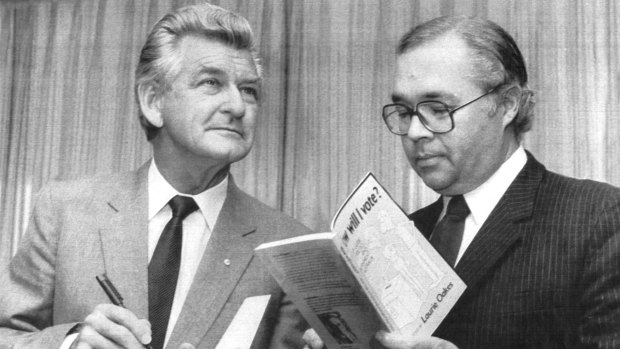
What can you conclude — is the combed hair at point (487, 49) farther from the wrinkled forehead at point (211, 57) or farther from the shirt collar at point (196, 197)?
the shirt collar at point (196, 197)

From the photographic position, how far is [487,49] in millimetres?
1628

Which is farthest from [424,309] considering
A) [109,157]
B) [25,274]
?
[109,157]

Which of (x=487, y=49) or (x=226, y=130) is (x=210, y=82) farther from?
(x=487, y=49)

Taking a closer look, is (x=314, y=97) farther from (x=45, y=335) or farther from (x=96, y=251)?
(x=45, y=335)

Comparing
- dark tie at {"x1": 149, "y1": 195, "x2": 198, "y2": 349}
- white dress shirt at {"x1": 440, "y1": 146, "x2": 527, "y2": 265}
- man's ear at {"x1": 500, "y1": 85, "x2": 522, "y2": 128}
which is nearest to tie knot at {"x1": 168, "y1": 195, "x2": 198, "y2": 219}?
dark tie at {"x1": 149, "y1": 195, "x2": 198, "y2": 349}

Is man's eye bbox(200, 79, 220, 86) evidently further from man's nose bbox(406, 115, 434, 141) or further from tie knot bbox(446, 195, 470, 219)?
tie knot bbox(446, 195, 470, 219)

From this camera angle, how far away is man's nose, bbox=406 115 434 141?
1.59 meters

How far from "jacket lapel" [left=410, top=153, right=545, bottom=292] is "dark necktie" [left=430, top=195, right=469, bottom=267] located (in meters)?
0.07

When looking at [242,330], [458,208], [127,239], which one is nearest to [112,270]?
[127,239]

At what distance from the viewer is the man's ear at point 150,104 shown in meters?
1.88

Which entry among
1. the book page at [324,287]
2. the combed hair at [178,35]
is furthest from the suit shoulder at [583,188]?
the combed hair at [178,35]

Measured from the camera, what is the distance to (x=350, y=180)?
2.13 meters

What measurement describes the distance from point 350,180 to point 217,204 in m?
0.47

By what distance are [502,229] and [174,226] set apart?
762 millimetres
